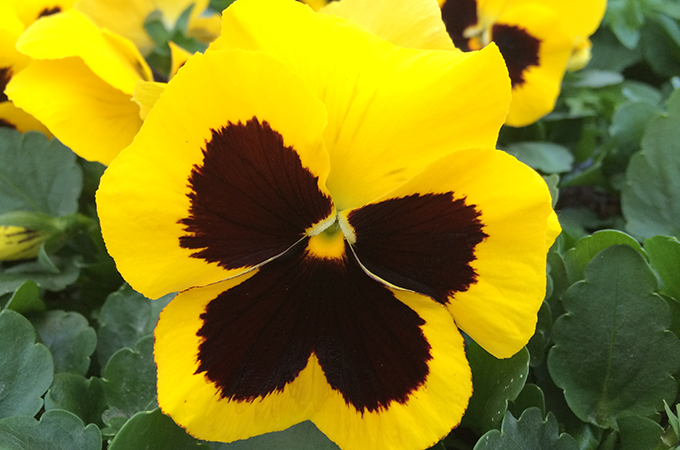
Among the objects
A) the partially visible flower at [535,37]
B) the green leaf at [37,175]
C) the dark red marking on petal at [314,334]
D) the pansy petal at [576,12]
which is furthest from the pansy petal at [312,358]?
the pansy petal at [576,12]

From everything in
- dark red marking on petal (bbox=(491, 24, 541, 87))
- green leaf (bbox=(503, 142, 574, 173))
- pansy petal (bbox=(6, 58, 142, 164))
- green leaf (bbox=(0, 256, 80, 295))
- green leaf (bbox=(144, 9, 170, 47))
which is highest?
pansy petal (bbox=(6, 58, 142, 164))

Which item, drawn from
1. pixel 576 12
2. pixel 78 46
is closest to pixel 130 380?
pixel 78 46

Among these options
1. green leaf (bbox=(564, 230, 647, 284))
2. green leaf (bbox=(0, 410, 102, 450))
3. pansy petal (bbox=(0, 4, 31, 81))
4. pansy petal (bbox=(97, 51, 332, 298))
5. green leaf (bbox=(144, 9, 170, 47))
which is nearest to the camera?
pansy petal (bbox=(97, 51, 332, 298))

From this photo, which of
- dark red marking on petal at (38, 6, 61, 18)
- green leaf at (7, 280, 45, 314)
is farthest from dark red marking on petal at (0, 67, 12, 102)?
green leaf at (7, 280, 45, 314)

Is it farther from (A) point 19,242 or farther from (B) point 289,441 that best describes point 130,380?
(A) point 19,242

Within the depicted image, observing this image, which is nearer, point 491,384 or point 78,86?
point 491,384

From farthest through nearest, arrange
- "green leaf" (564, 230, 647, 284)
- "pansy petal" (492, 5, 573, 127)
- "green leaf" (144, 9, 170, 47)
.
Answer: "green leaf" (144, 9, 170, 47), "pansy petal" (492, 5, 573, 127), "green leaf" (564, 230, 647, 284)

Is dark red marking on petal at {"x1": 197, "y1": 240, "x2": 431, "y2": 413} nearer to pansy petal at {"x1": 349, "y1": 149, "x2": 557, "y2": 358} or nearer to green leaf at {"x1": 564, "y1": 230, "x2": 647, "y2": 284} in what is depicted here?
pansy petal at {"x1": 349, "y1": 149, "x2": 557, "y2": 358}

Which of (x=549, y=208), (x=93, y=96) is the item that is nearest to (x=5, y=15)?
(x=93, y=96)
